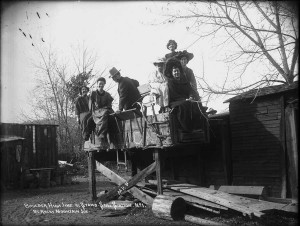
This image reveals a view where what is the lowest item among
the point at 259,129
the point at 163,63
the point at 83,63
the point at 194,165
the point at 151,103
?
the point at 194,165

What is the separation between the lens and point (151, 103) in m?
9.25

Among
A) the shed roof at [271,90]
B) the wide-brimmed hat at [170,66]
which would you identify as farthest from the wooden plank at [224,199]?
the wide-brimmed hat at [170,66]

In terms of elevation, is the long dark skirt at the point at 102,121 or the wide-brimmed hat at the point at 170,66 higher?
the wide-brimmed hat at the point at 170,66

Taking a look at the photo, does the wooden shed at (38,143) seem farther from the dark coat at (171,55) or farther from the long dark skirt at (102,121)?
the dark coat at (171,55)

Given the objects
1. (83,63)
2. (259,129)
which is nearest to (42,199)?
(259,129)

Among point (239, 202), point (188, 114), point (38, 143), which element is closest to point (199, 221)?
point (239, 202)

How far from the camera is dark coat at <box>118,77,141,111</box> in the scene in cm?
1070

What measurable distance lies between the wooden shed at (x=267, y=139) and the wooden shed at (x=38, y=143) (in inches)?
603

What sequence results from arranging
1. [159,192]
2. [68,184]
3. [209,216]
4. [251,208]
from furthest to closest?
1. [68,184]
2. [159,192]
3. [209,216]
4. [251,208]

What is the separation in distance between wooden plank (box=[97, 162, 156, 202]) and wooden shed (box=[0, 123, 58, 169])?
11.4 meters

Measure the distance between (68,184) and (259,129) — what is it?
14.1 m

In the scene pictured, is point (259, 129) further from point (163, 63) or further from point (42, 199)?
point (42, 199)

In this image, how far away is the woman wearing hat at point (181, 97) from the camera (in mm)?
8969

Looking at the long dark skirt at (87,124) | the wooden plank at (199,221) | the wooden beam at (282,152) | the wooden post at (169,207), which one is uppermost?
the long dark skirt at (87,124)
